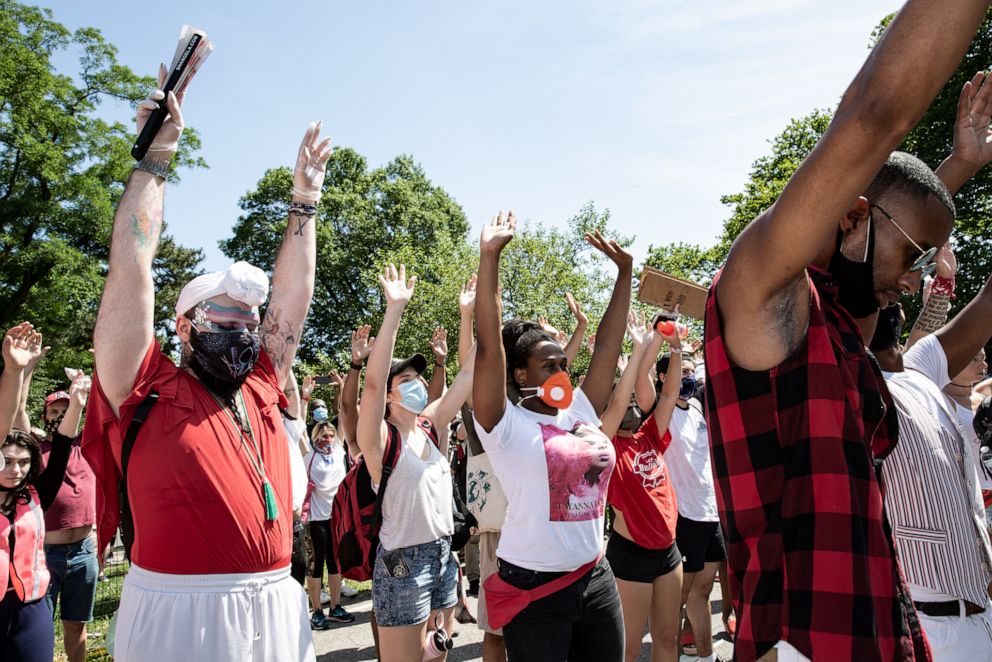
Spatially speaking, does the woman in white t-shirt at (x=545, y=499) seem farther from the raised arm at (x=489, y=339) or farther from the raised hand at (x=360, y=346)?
the raised hand at (x=360, y=346)

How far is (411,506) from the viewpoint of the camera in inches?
193

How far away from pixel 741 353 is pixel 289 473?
86.0 inches

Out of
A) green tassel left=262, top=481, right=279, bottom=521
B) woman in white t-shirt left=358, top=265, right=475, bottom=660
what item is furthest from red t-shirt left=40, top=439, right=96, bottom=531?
green tassel left=262, top=481, right=279, bottom=521

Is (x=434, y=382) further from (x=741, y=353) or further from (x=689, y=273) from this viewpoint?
(x=689, y=273)

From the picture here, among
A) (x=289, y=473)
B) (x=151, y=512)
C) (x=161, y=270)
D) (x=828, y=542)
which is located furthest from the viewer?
(x=161, y=270)

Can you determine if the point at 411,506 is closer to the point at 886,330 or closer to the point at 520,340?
the point at 520,340

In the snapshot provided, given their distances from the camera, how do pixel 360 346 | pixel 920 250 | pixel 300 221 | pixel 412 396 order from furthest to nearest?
pixel 360 346
pixel 412 396
pixel 300 221
pixel 920 250

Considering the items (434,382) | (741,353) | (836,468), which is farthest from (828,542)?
(434,382)

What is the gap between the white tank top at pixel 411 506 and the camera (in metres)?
4.88

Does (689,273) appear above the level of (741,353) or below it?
above

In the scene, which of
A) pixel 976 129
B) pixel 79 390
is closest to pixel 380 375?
pixel 79 390

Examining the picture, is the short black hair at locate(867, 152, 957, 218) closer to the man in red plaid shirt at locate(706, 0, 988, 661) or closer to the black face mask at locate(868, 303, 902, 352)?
the man in red plaid shirt at locate(706, 0, 988, 661)

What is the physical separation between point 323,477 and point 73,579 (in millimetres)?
3317

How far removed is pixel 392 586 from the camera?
4.72 m
